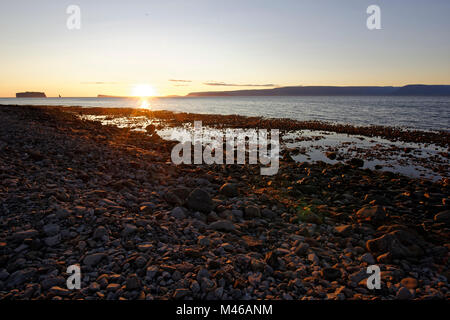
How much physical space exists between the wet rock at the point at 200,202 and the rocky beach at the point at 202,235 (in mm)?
34

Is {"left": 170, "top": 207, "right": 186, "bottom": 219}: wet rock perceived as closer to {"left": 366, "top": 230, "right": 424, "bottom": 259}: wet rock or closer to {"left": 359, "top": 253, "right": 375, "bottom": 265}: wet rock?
{"left": 359, "top": 253, "right": 375, "bottom": 265}: wet rock

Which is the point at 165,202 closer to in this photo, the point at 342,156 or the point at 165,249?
the point at 165,249

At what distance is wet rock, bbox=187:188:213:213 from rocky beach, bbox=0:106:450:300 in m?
0.03

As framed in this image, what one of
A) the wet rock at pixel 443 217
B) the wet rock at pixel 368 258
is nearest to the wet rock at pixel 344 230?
the wet rock at pixel 368 258

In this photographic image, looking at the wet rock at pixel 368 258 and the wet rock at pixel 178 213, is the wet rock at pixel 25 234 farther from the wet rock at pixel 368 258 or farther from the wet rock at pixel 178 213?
the wet rock at pixel 368 258

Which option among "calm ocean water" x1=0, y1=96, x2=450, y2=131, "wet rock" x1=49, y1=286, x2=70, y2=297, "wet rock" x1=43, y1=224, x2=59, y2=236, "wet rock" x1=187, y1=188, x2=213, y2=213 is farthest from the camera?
"calm ocean water" x1=0, y1=96, x2=450, y2=131

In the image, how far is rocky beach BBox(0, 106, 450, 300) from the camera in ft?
13.7

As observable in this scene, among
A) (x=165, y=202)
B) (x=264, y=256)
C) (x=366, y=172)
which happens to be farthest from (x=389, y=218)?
(x=165, y=202)

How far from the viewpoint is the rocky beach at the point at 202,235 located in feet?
13.7

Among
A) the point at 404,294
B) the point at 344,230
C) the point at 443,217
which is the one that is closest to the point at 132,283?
the point at 404,294

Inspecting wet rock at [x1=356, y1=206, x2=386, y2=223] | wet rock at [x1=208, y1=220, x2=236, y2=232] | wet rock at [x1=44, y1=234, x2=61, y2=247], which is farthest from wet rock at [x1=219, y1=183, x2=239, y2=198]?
wet rock at [x1=44, y1=234, x2=61, y2=247]

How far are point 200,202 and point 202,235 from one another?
5.24ft

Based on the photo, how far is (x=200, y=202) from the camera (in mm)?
7434

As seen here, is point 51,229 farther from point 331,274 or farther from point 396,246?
point 396,246
